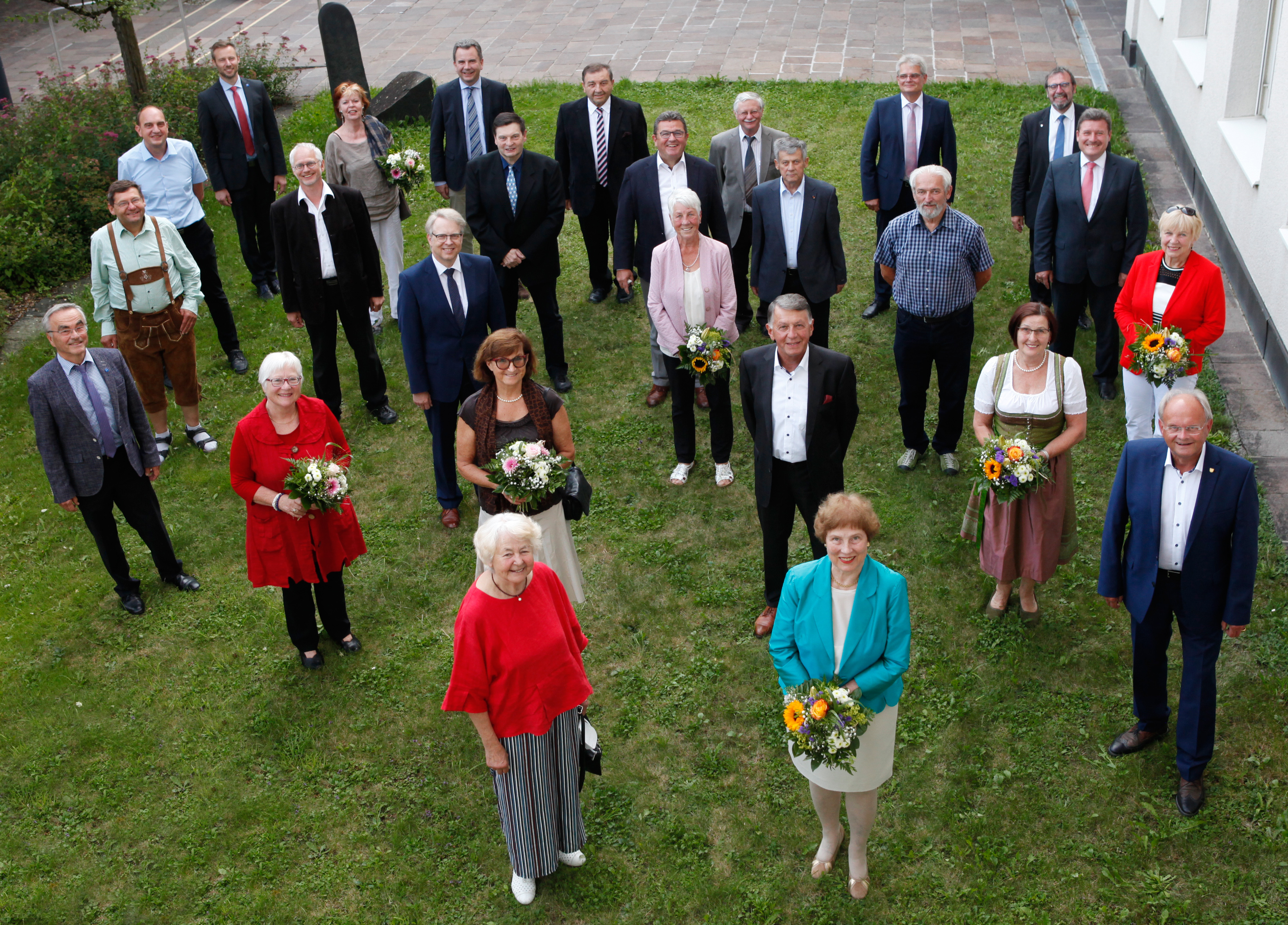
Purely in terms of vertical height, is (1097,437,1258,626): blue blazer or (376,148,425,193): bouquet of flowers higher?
(376,148,425,193): bouquet of flowers

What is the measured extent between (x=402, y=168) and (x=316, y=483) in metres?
4.84

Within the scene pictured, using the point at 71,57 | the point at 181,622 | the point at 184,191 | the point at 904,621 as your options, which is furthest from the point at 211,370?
the point at 71,57

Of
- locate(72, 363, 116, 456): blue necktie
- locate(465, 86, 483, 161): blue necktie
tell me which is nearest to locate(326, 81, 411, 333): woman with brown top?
locate(465, 86, 483, 161): blue necktie

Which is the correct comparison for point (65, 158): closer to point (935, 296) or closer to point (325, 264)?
point (325, 264)

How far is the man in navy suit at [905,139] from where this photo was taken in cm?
1041

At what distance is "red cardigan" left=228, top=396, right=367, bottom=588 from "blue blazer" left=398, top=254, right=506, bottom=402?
4.24 ft

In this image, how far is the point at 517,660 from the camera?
522cm

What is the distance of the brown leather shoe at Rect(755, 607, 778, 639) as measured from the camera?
7348 millimetres

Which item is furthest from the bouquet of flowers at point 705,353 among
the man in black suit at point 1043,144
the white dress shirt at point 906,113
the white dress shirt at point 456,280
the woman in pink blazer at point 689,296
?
the white dress shirt at point 906,113

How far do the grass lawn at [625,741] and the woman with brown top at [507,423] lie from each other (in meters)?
1.25

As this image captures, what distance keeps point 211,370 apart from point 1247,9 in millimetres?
10714

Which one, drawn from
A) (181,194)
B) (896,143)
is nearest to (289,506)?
(181,194)

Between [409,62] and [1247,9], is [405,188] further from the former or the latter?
[409,62]

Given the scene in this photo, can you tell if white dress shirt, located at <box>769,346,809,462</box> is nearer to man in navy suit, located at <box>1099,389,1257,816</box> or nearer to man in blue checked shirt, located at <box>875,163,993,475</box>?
man in navy suit, located at <box>1099,389,1257,816</box>
